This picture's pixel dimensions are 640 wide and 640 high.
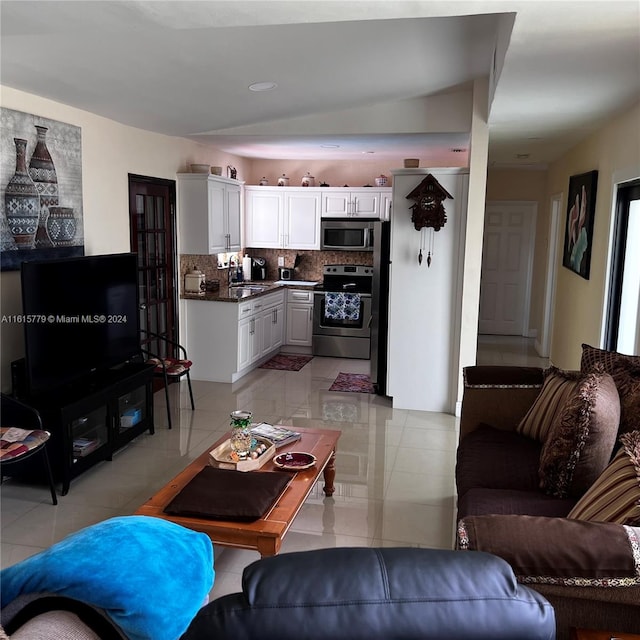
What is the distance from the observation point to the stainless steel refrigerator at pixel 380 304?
5.57m

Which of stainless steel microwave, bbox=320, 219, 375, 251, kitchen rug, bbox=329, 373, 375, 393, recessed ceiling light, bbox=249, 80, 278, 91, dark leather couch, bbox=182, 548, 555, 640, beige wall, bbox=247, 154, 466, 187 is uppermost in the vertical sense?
recessed ceiling light, bbox=249, 80, 278, 91

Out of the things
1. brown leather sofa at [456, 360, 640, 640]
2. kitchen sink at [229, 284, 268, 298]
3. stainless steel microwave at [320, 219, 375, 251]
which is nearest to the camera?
brown leather sofa at [456, 360, 640, 640]

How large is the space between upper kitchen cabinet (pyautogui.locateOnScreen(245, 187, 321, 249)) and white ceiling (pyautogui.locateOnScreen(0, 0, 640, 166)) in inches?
61.9

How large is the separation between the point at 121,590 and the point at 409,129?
195 inches

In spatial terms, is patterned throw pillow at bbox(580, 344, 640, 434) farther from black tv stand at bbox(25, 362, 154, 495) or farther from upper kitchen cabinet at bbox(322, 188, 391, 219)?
upper kitchen cabinet at bbox(322, 188, 391, 219)

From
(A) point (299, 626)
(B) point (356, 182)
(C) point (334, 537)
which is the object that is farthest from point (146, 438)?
(B) point (356, 182)

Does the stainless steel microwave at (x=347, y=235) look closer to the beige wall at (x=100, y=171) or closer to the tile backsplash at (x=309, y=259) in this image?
the tile backsplash at (x=309, y=259)

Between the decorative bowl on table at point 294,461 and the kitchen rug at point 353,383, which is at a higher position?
the decorative bowl on table at point 294,461

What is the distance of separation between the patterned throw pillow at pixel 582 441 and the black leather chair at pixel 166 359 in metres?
3.18

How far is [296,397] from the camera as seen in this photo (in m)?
5.87

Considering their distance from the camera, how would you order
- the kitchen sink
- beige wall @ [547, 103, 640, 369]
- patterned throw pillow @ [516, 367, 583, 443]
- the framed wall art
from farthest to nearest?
the kitchen sink → the framed wall art → beige wall @ [547, 103, 640, 369] → patterned throw pillow @ [516, 367, 583, 443]

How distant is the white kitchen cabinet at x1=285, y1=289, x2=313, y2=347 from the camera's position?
7695mm

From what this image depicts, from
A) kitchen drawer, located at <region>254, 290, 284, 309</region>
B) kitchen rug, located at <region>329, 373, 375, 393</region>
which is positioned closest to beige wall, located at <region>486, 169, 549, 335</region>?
kitchen rug, located at <region>329, 373, 375, 393</region>

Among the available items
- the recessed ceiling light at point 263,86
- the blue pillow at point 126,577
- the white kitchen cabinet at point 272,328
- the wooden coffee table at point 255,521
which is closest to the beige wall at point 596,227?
the recessed ceiling light at point 263,86
